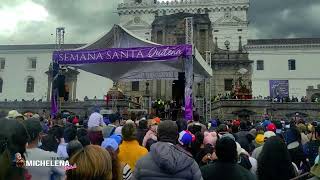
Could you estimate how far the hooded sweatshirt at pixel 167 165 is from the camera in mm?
4500

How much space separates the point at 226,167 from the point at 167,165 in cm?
93

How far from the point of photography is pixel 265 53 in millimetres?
55719

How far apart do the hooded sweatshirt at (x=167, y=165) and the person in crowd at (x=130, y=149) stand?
1.68 meters

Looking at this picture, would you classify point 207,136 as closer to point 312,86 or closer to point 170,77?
point 170,77

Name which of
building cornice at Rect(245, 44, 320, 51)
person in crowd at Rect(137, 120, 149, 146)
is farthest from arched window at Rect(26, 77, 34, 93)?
person in crowd at Rect(137, 120, 149, 146)

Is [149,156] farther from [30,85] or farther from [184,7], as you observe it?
[30,85]

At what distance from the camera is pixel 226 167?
5.00 m

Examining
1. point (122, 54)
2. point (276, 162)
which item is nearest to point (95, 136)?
point (276, 162)

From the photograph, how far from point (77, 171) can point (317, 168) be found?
2.17m

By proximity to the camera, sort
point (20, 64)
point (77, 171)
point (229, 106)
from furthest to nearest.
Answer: point (20, 64) → point (229, 106) → point (77, 171)

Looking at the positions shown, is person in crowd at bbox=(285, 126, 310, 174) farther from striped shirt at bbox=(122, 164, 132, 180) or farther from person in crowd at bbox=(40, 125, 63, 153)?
person in crowd at bbox=(40, 125, 63, 153)

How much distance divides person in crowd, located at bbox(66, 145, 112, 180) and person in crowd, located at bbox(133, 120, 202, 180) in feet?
3.32

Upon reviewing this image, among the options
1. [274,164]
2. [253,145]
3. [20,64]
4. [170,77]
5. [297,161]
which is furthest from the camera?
[20,64]

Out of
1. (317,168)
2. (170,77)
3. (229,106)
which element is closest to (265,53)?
(229,106)
